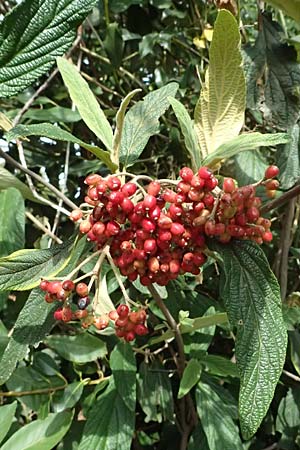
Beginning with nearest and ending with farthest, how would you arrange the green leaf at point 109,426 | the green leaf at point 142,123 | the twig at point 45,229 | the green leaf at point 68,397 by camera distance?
the green leaf at point 142,123 < the green leaf at point 109,426 < the green leaf at point 68,397 < the twig at point 45,229

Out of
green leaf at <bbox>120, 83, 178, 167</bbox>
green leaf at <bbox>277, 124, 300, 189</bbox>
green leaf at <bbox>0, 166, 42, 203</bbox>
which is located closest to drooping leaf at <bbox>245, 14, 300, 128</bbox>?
green leaf at <bbox>277, 124, 300, 189</bbox>

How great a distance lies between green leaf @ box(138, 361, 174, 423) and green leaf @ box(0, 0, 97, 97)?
2.05 feet

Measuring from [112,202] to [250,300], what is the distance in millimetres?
172

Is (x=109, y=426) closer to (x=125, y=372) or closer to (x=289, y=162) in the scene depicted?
(x=125, y=372)

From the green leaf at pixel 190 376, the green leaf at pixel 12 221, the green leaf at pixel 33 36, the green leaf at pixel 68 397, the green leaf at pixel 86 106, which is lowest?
the green leaf at pixel 68 397

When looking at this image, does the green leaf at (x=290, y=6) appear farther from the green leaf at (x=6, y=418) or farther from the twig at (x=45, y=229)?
the green leaf at (x=6, y=418)

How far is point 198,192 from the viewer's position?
1.90 ft

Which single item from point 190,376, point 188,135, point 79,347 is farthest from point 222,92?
point 79,347

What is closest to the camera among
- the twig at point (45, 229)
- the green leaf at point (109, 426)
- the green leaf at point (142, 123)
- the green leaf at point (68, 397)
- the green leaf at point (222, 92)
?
the green leaf at point (222, 92)

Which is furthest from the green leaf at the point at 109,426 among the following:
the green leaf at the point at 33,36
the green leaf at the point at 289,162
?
the green leaf at the point at 33,36

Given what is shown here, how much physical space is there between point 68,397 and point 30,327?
32 cm

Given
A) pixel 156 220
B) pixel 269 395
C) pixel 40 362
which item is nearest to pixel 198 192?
pixel 156 220

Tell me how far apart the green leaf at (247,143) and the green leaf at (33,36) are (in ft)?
0.61

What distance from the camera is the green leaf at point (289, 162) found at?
3.06ft
